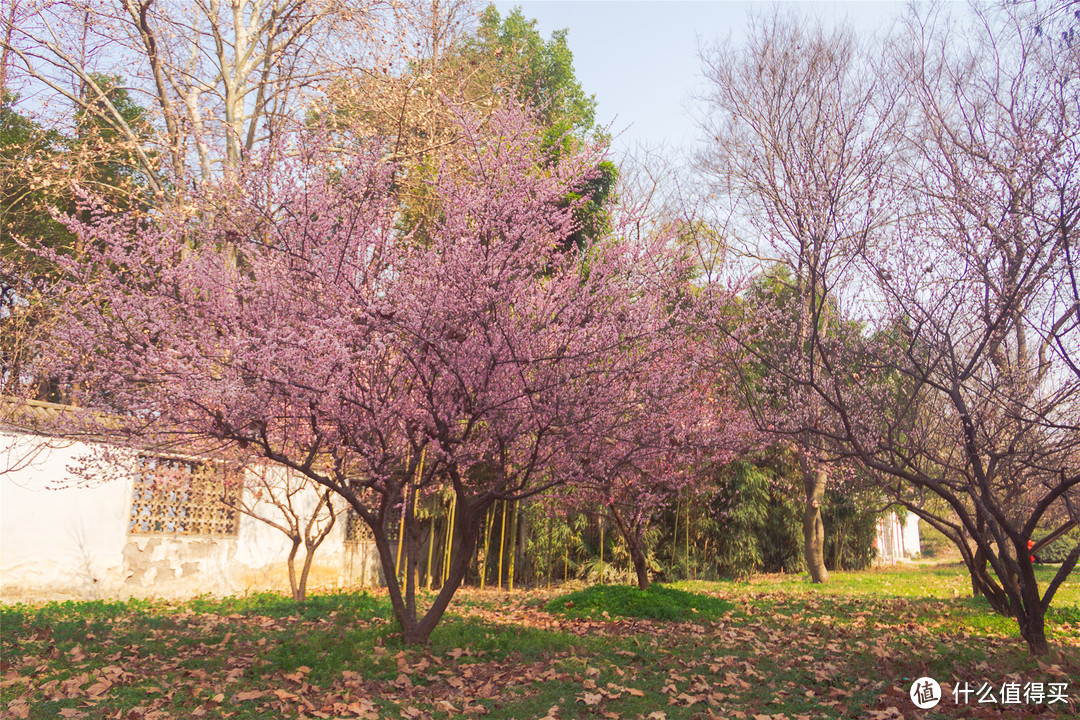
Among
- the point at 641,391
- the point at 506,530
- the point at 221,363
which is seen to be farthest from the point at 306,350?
the point at 506,530

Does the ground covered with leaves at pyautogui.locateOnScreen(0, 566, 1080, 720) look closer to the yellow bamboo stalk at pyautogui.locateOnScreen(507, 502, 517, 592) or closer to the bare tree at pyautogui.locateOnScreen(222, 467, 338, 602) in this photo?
the bare tree at pyautogui.locateOnScreen(222, 467, 338, 602)

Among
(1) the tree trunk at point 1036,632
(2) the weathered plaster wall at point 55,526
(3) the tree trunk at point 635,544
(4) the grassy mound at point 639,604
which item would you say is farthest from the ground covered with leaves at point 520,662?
(3) the tree trunk at point 635,544

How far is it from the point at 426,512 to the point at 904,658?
937 centimetres

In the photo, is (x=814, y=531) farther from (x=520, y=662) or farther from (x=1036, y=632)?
(x=520, y=662)

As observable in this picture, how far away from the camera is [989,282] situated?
5.69m

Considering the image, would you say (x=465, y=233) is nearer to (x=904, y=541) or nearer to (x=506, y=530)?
(x=506, y=530)

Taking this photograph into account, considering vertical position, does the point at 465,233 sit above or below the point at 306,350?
above

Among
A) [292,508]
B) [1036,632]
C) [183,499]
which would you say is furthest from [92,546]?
[1036,632]

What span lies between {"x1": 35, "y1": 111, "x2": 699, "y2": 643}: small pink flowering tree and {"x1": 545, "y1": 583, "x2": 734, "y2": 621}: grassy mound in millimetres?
3050

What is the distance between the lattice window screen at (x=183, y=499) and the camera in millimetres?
10383

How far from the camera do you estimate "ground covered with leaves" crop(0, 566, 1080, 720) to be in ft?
14.6

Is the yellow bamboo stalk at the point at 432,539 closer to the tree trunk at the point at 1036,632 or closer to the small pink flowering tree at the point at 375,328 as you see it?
the small pink flowering tree at the point at 375,328

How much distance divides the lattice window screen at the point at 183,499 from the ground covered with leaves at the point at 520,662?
5.99 feet

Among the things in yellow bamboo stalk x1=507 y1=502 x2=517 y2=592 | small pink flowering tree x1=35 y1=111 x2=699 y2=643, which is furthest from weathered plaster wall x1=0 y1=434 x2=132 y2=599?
yellow bamboo stalk x1=507 y1=502 x2=517 y2=592
